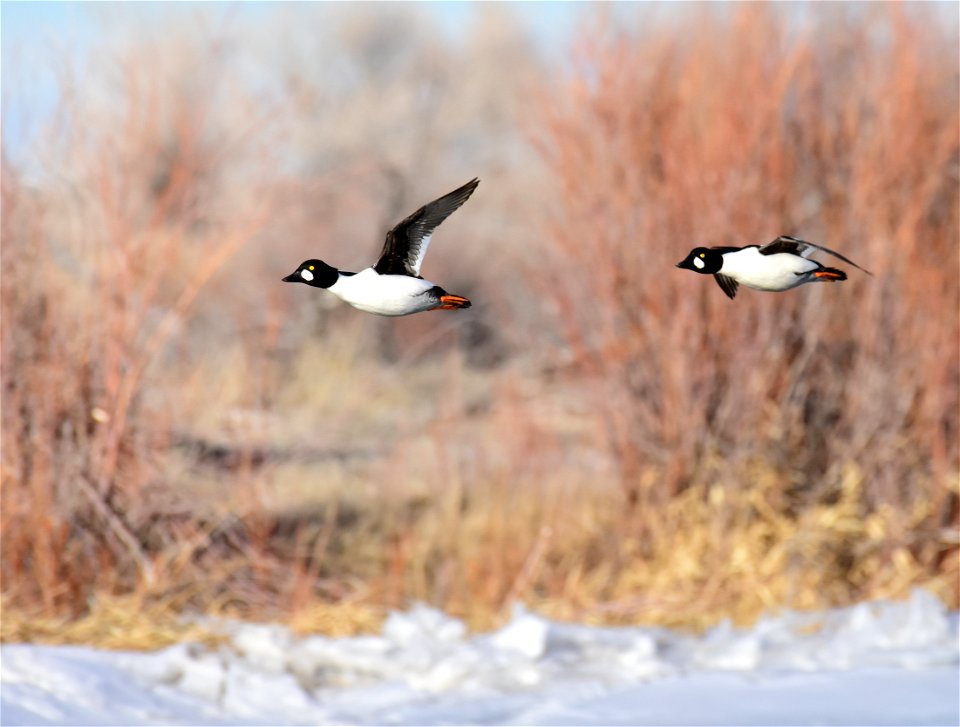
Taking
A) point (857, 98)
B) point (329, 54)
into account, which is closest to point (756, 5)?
point (857, 98)

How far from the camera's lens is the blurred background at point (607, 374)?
14.0ft

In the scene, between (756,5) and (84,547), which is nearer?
(84,547)

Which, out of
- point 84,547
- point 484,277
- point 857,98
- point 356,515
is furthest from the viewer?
point 484,277

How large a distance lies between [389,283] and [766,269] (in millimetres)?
298

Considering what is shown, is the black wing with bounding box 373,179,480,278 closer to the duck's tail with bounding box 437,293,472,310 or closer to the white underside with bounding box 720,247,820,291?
the duck's tail with bounding box 437,293,472,310

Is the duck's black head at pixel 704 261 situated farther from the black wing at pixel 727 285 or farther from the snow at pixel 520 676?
the snow at pixel 520 676

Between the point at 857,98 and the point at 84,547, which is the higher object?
the point at 857,98

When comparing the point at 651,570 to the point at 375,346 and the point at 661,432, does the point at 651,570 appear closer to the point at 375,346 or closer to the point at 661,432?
the point at 661,432

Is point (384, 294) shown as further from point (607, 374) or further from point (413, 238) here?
point (607, 374)

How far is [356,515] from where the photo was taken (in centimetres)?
606

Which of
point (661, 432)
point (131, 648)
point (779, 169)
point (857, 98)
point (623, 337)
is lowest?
point (131, 648)

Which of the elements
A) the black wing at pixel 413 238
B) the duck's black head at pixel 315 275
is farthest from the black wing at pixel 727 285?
the duck's black head at pixel 315 275

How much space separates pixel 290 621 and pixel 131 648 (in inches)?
22.8

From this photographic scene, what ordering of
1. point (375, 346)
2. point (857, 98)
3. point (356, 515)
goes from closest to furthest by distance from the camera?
point (857, 98), point (356, 515), point (375, 346)
